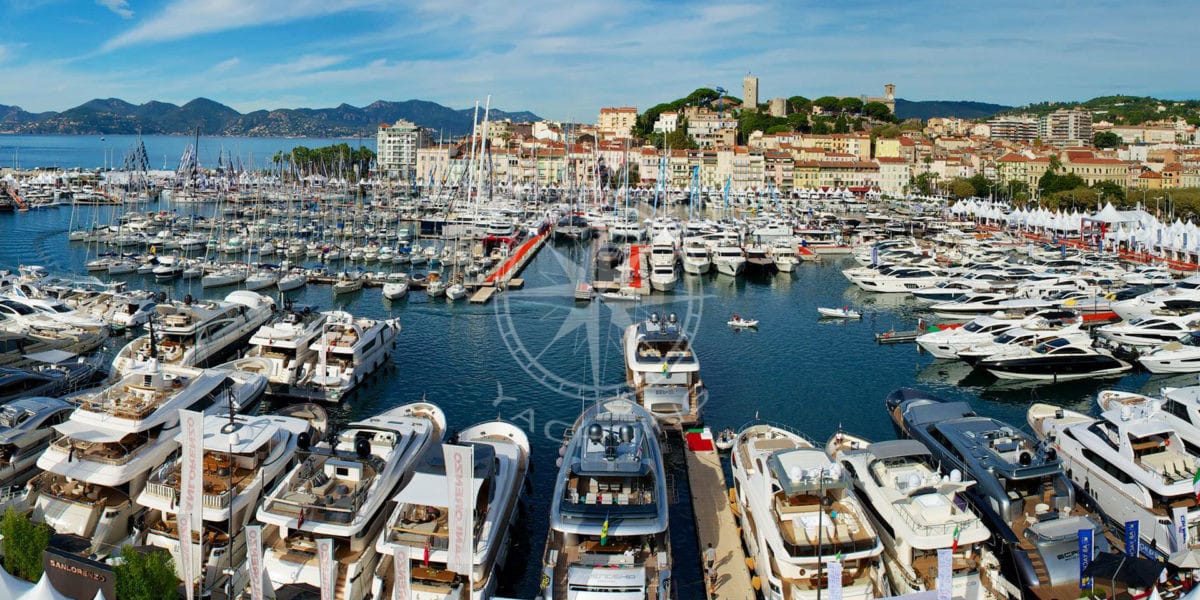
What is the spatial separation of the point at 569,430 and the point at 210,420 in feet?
23.7

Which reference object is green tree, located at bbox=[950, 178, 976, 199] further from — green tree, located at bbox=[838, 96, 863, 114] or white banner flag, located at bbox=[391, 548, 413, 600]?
white banner flag, located at bbox=[391, 548, 413, 600]

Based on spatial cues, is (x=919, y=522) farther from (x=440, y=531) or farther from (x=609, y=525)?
(x=440, y=531)

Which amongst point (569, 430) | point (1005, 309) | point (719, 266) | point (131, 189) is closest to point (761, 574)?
point (569, 430)

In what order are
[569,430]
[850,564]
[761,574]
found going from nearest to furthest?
1. [850,564]
2. [761,574]
3. [569,430]

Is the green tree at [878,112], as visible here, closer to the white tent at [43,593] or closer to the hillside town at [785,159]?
the hillside town at [785,159]

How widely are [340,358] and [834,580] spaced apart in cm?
1567

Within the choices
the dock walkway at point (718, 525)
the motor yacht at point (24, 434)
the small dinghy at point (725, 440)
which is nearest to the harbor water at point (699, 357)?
the dock walkway at point (718, 525)

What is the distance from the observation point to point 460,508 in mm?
11086

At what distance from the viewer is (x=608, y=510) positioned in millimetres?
12133

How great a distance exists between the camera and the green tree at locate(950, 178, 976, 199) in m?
85.6

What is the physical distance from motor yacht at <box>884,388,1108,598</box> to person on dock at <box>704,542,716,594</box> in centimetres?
390

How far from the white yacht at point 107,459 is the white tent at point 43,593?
2.72 m

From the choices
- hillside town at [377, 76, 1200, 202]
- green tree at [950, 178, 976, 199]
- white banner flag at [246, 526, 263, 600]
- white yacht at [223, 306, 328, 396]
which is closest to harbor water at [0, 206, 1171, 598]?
white yacht at [223, 306, 328, 396]

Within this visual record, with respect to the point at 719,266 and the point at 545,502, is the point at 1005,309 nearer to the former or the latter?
the point at 719,266
